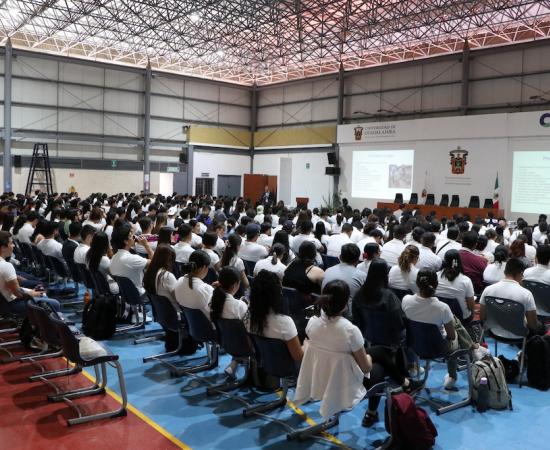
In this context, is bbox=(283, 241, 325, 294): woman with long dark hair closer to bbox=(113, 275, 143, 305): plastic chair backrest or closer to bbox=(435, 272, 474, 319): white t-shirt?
bbox=(435, 272, 474, 319): white t-shirt

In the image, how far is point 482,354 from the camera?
480 cm

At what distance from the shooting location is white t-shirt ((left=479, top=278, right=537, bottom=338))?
4.84 metres

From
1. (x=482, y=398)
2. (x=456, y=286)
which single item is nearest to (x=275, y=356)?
(x=482, y=398)

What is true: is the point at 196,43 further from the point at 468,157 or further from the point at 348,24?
the point at 468,157

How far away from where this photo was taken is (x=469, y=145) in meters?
19.4

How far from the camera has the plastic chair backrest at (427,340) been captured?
4332mm

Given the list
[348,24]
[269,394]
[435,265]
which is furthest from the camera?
[348,24]

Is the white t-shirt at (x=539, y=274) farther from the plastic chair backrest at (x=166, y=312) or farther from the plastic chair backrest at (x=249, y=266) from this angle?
the plastic chair backrest at (x=166, y=312)

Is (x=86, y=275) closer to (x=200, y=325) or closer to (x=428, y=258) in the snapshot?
(x=200, y=325)

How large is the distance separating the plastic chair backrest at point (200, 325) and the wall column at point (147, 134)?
20770mm

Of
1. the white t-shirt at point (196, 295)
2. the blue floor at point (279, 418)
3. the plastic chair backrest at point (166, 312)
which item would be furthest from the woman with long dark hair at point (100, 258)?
the white t-shirt at point (196, 295)

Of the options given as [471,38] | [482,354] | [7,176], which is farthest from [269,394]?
[7,176]

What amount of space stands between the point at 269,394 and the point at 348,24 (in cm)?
1698

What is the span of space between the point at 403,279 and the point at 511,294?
3.60ft
